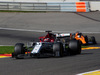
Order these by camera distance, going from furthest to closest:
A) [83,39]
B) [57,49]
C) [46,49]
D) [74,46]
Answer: [83,39] → [74,46] → [46,49] → [57,49]

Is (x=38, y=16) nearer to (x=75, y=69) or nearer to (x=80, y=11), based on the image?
(x=80, y=11)

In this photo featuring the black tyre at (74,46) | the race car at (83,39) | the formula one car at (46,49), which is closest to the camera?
the formula one car at (46,49)

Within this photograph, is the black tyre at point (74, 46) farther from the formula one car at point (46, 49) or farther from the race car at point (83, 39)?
the race car at point (83, 39)

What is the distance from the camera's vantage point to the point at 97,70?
9.38 metres

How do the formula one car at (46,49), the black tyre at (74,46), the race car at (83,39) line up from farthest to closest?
the race car at (83,39) → the black tyre at (74,46) → the formula one car at (46,49)

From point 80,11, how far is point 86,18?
325 centimetres

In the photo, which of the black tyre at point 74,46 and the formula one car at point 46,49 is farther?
the black tyre at point 74,46

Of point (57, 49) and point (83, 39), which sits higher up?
point (57, 49)

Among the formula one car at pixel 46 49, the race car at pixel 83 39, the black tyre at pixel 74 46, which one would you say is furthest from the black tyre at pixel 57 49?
the race car at pixel 83 39

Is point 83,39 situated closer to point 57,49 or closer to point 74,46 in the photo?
point 74,46

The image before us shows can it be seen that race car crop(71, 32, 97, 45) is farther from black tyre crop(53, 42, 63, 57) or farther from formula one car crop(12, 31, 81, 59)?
black tyre crop(53, 42, 63, 57)

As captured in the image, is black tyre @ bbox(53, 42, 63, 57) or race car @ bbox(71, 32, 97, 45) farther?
race car @ bbox(71, 32, 97, 45)

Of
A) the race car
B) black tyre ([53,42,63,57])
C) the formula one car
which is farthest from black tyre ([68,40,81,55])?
the race car

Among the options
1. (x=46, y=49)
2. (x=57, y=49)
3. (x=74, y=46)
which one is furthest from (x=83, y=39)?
(x=57, y=49)
